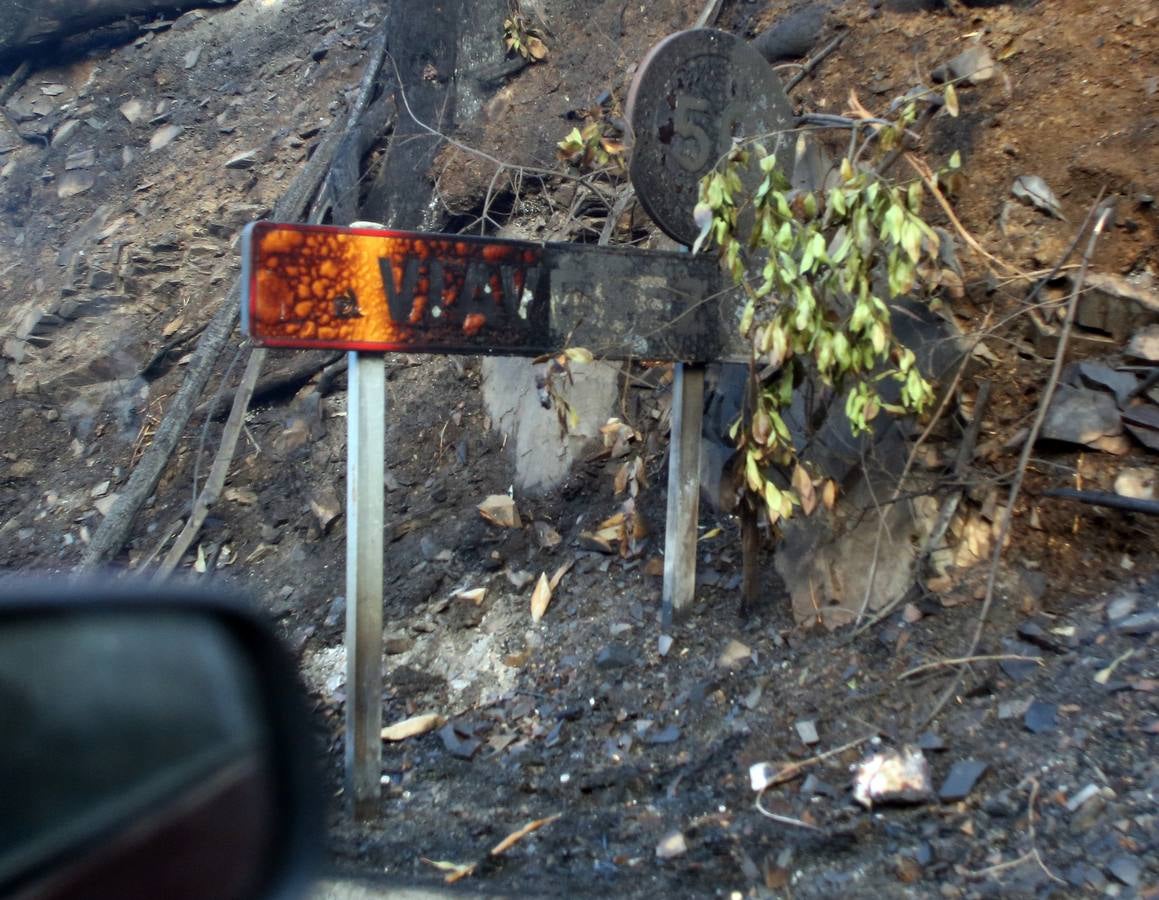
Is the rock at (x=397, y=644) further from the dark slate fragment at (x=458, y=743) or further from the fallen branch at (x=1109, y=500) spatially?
the fallen branch at (x=1109, y=500)

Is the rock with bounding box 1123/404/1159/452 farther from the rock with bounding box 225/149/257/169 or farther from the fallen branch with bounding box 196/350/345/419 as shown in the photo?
the rock with bounding box 225/149/257/169

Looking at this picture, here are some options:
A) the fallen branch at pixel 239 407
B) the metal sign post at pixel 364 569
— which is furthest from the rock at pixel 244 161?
the metal sign post at pixel 364 569

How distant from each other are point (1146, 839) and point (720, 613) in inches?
106

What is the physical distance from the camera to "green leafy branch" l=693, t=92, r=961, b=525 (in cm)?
446

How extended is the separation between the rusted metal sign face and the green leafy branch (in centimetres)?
48

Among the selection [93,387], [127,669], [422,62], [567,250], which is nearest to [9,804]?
[127,669]

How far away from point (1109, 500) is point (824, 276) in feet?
4.89

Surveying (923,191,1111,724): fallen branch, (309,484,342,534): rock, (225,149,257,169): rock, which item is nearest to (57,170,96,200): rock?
(225,149,257,169): rock

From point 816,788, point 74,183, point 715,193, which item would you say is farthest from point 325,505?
point 74,183

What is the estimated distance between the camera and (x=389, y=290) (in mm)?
4699

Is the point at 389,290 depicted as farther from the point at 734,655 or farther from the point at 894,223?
the point at 734,655

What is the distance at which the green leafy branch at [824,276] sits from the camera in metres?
4.46

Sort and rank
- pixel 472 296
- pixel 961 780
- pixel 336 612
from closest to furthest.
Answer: pixel 961 780, pixel 472 296, pixel 336 612

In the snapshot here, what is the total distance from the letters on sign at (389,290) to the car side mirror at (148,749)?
2.30m
